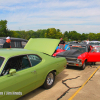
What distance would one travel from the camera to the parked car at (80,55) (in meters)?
6.88

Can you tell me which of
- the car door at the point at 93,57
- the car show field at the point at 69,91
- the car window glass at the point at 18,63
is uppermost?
the car window glass at the point at 18,63

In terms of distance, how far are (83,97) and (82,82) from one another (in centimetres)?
137

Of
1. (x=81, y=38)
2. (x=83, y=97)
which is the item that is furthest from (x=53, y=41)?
(x=81, y=38)

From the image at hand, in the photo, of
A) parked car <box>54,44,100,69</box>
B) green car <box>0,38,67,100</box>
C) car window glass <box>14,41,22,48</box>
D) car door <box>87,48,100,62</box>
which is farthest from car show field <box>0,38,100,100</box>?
car window glass <box>14,41,22,48</box>

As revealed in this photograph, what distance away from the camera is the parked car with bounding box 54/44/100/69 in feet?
22.6

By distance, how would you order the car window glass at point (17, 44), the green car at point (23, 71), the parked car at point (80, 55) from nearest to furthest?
the green car at point (23, 71) → the parked car at point (80, 55) → the car window glass at point (17, 44)

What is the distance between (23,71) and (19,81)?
32 cm

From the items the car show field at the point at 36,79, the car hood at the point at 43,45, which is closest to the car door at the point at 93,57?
the car show field at the point at 36,79

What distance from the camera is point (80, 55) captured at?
23.4ft

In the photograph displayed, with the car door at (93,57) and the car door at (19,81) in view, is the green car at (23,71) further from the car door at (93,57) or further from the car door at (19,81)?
the car door at (93,57)

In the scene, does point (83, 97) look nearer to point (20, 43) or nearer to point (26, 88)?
point (26, 88)

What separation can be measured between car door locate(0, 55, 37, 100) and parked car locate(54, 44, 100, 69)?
3927mm

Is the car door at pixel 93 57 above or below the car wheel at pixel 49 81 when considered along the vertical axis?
above

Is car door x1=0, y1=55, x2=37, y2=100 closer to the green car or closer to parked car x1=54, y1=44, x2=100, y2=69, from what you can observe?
the green car
